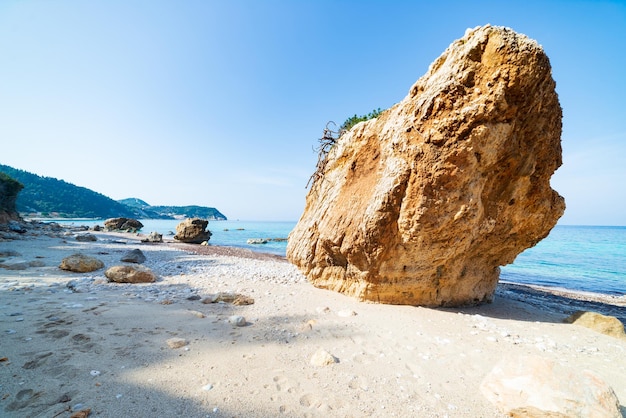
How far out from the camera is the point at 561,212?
266 inches

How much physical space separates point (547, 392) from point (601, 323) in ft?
18.0

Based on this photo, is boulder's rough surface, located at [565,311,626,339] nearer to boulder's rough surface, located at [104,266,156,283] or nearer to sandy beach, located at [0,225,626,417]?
sandy beach, located at [0,225,626,417]

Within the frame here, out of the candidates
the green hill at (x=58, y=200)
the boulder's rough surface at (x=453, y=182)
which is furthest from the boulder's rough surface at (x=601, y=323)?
the green hill at (x=58, y=200)

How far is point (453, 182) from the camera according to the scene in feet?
17.8

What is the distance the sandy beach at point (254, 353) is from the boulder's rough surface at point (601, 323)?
1.10ft

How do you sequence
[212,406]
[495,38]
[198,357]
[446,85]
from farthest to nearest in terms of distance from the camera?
[446,85]
[495,38]
[198,357]
[212,406]

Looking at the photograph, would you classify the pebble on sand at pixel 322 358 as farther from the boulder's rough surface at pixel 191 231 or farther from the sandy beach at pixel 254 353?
the boulder's rough surface at pixel 191 231

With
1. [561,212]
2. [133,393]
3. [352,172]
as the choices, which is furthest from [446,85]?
[133,393]

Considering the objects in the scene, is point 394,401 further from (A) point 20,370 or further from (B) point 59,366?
(A) point 20,370

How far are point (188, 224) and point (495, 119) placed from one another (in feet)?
97.3

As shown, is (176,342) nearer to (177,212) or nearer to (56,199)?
(56,199)

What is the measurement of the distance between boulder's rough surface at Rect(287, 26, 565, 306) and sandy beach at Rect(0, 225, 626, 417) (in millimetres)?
995

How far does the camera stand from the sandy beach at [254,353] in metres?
2.66

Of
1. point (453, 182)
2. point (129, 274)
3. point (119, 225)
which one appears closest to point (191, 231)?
point (119, 225)
